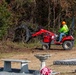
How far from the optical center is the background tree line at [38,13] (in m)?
27.7

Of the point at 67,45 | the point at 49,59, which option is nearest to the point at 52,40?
the point at 67,45

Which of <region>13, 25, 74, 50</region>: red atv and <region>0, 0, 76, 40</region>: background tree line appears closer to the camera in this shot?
<region>13, 25, 74, 50</region>: red atv

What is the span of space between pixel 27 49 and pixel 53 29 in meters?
5.16

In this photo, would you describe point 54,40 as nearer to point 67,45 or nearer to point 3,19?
point 67,45

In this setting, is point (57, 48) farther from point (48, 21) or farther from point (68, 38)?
point (48, 21)

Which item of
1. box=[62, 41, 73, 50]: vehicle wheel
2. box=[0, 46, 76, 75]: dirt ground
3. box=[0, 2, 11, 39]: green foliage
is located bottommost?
box=[0, 46, 76, 75]: dirt ground

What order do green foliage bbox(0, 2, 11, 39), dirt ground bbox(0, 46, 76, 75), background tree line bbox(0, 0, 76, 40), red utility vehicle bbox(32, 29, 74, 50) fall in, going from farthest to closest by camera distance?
background tree line bbox(0, 0, 76, 40), green foliage bbox(0, 2, 11, 39), red utility vehicle bbox(32, 29, 74, 50), dirt ground bbox(0, 46, 76, 75)

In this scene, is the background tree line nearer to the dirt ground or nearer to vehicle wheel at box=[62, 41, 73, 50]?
the dirt ground

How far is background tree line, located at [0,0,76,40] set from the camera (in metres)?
27.7

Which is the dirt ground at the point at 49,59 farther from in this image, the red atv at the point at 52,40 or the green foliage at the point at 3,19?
the green foliage at the point at 3,19

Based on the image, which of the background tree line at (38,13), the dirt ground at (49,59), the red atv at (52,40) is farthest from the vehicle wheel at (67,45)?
the background tree line at (38,13)

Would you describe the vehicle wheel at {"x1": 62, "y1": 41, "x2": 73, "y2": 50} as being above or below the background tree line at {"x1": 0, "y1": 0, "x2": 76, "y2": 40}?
below

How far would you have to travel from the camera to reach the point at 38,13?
2919cm

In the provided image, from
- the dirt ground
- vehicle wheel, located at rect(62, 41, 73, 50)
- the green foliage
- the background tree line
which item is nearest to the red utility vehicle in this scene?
vehicle wheel, located at rect(62, 41, 73, 50)
